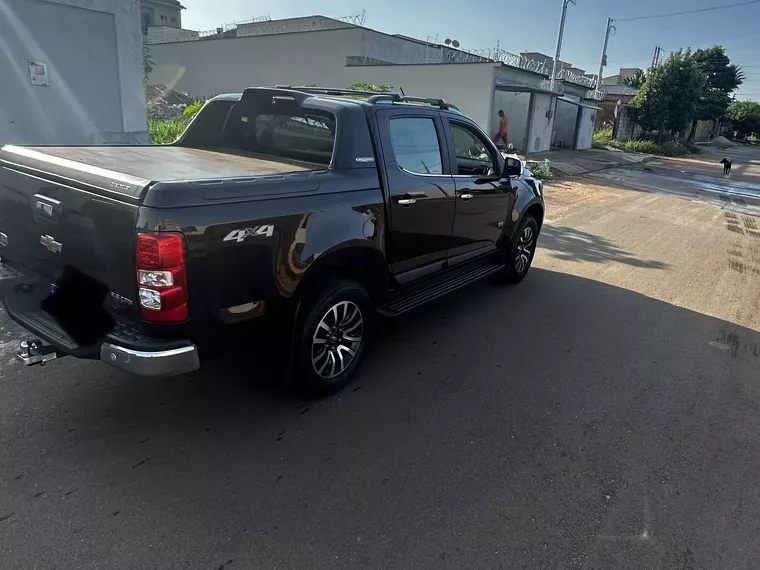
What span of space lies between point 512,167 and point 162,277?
3.91 metres

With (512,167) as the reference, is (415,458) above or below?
below

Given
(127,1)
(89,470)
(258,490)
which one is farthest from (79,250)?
(127,1)

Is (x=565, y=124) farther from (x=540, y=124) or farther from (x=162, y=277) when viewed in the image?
(x=162, y=277)

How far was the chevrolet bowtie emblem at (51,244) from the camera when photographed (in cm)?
Result: 305

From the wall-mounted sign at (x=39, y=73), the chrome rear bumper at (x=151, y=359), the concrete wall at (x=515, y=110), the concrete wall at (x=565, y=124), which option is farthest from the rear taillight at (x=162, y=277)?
the concrete wall at (x=565, y=124)

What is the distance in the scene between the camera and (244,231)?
2.79 meters

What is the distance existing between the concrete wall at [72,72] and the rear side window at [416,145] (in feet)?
26.1

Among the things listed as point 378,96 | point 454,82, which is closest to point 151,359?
point 378,96

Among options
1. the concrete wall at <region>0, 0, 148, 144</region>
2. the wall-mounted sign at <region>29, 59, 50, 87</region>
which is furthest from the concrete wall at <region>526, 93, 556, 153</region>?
the wall-mounted sign at <region>29, 59, 50, 87</region>

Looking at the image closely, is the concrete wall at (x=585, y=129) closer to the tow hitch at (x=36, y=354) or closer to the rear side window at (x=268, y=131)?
the rear side window at (x=268, y=131)

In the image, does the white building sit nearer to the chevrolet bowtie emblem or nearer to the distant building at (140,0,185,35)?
the distant building at (140,0,185,35)

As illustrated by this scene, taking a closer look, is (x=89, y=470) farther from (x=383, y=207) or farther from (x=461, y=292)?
(x=461, y=292)

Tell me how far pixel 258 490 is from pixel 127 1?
10.4 metres

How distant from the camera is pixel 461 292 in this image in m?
5.94
